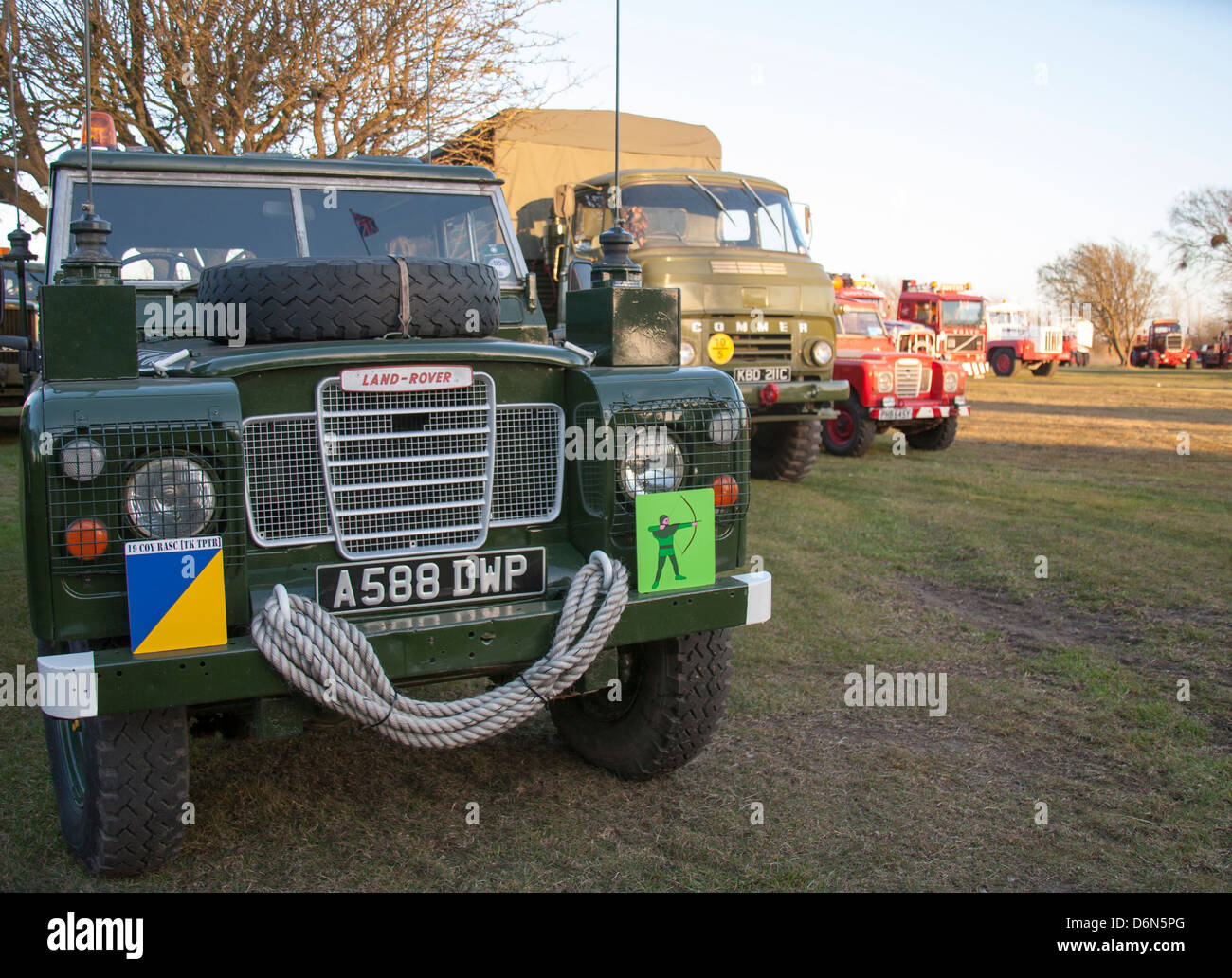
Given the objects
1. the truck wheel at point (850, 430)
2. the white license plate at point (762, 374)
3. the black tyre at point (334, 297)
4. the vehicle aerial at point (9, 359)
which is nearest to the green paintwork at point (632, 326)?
the black tyre at point (334, 297)

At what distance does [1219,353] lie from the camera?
4603 cm

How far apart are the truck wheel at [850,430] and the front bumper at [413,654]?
9571 mm

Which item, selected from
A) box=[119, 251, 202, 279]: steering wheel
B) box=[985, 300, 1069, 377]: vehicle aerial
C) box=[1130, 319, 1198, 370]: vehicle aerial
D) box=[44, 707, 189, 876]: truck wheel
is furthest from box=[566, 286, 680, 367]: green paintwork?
box=[1130, 319, 1198, 370]: vehicle aerial

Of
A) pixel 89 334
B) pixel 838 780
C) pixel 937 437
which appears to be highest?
pixel 89 334

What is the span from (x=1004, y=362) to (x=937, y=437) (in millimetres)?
26373

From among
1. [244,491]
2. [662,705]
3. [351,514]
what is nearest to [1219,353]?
[662,705]

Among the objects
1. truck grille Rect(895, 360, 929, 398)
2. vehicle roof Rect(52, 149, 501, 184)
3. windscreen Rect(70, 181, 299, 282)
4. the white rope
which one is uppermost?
vehicle roof Rect(52, 149, 501, 184)

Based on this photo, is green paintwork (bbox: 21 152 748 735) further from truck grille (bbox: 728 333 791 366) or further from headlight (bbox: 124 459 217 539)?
truck grille (bbox: 728 333 791 366)

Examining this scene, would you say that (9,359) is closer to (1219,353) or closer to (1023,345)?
(1023,345)

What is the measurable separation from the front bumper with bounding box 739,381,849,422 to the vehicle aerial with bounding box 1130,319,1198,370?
4308 cm

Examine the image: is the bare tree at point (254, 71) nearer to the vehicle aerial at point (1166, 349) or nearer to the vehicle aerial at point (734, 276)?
the vehicle aerial at point (734, 276)

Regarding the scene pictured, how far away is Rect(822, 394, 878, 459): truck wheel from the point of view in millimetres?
12828

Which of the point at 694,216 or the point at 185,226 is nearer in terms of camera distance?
the point at 185,226

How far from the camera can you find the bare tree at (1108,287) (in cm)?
5834
